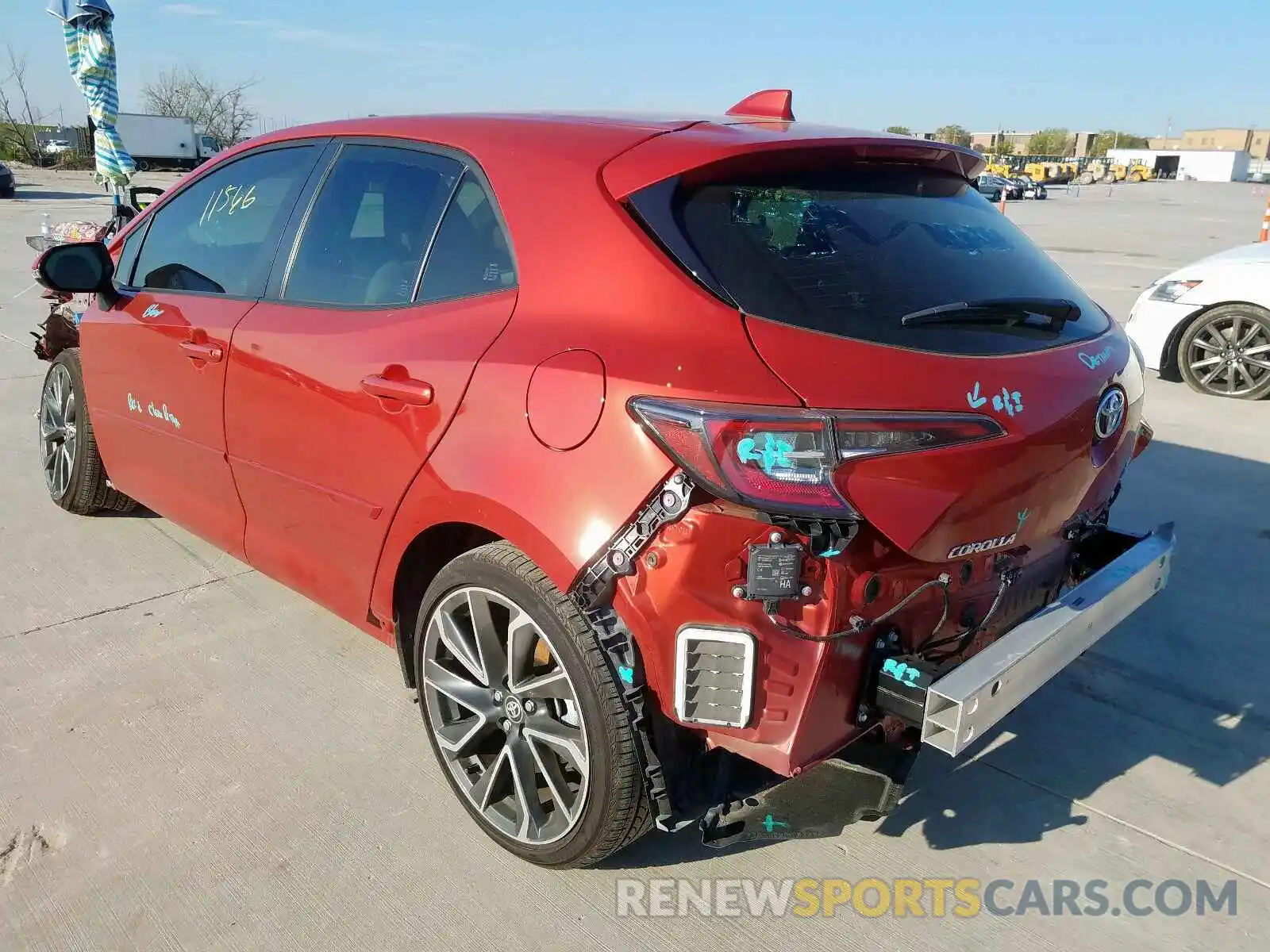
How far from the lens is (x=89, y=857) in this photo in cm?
247

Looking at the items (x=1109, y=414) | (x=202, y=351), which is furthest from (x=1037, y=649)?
(x=202, y=351)

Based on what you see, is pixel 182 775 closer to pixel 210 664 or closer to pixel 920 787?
pixel 210 664

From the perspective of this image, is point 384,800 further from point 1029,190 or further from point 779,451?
point 1029,190

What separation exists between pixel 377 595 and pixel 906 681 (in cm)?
151

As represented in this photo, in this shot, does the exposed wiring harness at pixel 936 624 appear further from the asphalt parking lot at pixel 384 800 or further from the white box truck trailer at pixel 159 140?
the white box truck trailer at pixel 159 140

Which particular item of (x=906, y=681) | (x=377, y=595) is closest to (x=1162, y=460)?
(x=906, y=681)

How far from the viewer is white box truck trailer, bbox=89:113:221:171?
4450 centimetres

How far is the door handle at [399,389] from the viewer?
244cm

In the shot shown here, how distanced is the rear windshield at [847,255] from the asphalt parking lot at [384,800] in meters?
1.36

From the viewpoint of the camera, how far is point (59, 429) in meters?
4.66

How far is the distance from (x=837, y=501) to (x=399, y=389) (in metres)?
1.23

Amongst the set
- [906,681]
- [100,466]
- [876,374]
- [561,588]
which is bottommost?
[100,466]

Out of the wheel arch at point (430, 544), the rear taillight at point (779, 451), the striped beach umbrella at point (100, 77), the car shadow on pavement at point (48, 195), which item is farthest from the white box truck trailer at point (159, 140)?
the rear taillight at point (779, 451)

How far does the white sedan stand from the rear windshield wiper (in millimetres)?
5588
